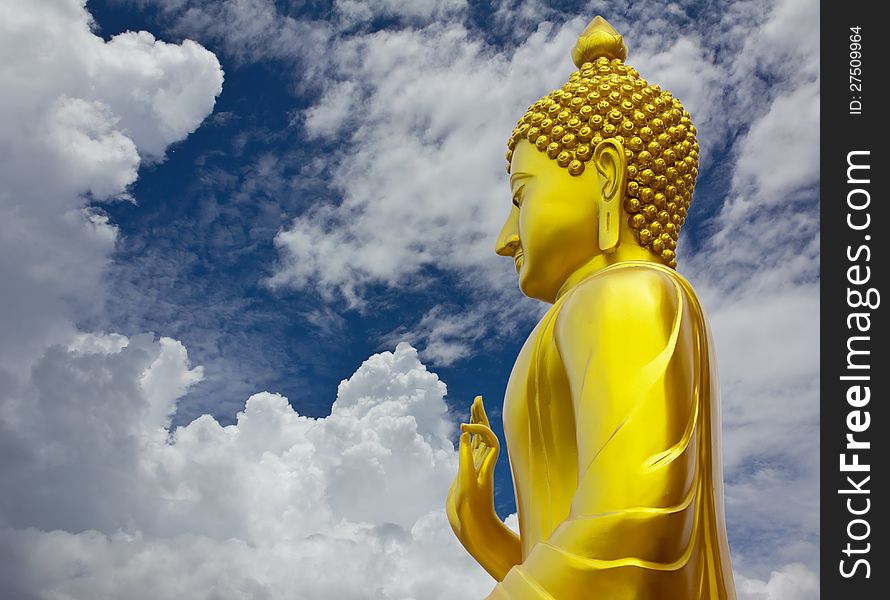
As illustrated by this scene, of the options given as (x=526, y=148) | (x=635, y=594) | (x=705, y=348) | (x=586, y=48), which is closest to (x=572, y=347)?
(x=705, y=348)

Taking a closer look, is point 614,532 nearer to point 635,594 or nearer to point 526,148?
point 635,594

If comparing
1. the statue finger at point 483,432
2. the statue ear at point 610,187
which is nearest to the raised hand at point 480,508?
the statue finger at point 483,432

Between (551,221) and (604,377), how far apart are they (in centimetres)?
127

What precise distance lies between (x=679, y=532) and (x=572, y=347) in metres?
0.98

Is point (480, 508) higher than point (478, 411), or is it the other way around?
point (478, 411)

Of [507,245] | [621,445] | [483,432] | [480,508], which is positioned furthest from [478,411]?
[621,445]

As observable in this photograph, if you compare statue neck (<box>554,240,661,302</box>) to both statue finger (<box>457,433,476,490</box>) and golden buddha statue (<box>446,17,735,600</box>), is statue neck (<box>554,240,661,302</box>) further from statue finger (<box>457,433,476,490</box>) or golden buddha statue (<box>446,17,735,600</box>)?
statue finger (<box>457,433,476,490</box>)

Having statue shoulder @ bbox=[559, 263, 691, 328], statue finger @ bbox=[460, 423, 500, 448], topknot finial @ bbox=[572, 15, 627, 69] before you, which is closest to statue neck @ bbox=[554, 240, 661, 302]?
statue shoulder @ bbox=[559, 263, 691, 328]

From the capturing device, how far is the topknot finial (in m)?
6.04

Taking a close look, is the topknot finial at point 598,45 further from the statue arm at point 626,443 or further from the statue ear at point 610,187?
the statue arm at point 626,443

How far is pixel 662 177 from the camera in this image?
17.2 ft

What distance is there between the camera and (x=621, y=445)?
13.3 feet

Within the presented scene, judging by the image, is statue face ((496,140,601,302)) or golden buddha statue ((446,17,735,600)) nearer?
golden buddha statue ((446,17,735,600))

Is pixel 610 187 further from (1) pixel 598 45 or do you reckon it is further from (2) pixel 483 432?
(2) pixel 483 432
